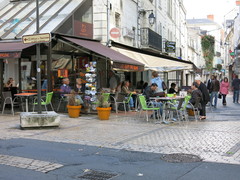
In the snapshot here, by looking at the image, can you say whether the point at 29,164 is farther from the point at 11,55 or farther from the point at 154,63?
the point at 154,63

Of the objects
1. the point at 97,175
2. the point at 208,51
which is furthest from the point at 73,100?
the point at 208,51

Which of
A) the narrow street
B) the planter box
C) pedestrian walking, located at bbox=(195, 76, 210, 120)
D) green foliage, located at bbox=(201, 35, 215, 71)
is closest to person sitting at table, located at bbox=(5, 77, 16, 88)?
the narrow street

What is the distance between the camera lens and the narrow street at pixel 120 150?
17.0ft

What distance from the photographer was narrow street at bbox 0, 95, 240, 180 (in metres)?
5.17

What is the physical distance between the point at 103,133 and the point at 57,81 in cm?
567

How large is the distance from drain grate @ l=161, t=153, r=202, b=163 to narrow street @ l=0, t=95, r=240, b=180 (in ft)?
0.34

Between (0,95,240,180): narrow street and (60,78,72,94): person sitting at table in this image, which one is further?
(60,78,72,94): person sitting at table

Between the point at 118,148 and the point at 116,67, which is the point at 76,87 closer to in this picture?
the point at 116,67

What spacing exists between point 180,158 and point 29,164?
102 inches

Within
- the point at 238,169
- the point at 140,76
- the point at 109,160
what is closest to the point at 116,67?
the point at 109,160

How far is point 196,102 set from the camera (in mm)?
11367

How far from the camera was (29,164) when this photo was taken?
5660 mm

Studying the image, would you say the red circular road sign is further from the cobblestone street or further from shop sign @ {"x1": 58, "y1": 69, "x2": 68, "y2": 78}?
the cobblestone street

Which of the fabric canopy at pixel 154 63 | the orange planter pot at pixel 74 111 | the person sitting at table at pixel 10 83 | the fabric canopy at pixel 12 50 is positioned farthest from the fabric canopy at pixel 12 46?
the fabric canopy at pixel 154 63
